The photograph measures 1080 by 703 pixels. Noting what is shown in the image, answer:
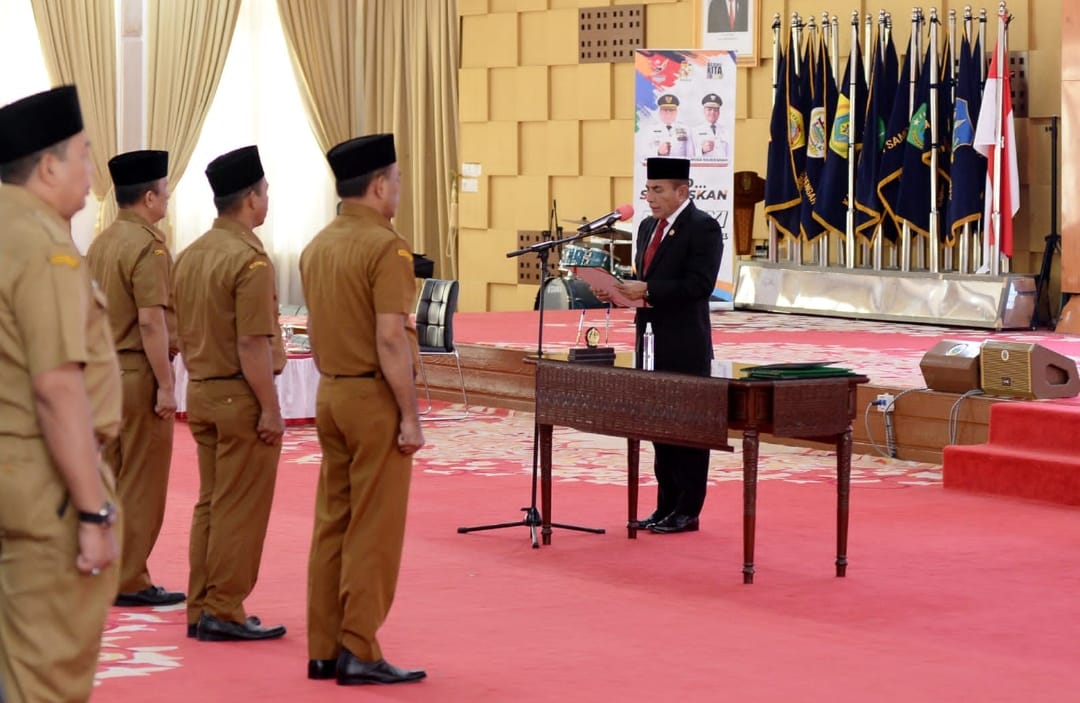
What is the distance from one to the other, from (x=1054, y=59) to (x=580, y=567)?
727 cm

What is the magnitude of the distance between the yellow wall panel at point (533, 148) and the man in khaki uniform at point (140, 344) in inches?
390

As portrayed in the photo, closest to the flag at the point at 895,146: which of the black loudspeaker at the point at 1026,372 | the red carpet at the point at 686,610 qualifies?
the black loudspeaker at the point at 1026,372

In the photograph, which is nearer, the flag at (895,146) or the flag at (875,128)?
the flag at (895,146)

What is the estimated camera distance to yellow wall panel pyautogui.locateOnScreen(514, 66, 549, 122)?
49.7ft

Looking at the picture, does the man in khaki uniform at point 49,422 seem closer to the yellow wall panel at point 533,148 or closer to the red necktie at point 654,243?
the red necktie at point 654,243

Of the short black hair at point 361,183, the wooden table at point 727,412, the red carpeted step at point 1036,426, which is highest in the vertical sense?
the short black hair at point 361,183

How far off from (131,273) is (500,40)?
10.5 m

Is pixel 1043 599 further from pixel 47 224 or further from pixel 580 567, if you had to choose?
pixel 47 224

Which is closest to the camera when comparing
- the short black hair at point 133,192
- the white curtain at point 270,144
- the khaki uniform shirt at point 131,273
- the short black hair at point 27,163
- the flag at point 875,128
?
the short black hair at point 27,163

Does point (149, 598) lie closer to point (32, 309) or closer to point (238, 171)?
point (238, 171)

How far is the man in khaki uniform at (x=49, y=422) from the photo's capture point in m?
2.82

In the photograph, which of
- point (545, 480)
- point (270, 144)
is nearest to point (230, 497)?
point (545, 480)

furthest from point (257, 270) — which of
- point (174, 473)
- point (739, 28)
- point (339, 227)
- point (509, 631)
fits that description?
point (739, 28)

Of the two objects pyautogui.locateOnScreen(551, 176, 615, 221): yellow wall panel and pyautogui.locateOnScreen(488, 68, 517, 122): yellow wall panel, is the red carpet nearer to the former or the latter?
pyautogui.locateOnScreen(551, 176, 615, 221): yellow wall panel
